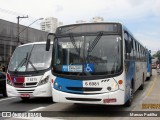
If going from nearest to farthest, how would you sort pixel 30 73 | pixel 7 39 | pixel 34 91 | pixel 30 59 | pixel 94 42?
pixel 94 42
pixel 34 91
pixel 30 73
pixel 30 59
pixel 7 39

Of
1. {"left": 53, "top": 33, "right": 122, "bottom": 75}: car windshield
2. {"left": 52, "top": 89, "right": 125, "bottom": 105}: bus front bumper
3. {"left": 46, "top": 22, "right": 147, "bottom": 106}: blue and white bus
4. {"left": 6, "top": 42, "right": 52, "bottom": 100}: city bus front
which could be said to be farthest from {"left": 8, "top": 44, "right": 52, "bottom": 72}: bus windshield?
{"left": 52, "top": 89, "right": 125, "bottom": 105}: bus front bumper

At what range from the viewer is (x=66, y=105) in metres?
12.7

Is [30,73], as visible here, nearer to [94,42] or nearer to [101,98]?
[94,42]

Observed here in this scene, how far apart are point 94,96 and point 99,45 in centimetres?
156

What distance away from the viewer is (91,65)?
398 inches

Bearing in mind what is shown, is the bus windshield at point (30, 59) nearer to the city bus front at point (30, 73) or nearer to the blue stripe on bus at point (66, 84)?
the city bus front at point (30, 73)

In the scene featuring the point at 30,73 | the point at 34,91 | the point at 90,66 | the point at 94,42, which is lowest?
the point at 34,91

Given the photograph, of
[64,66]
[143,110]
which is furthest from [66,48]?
[143,110]

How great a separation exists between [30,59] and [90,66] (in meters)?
4.58

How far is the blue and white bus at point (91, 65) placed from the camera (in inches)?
393

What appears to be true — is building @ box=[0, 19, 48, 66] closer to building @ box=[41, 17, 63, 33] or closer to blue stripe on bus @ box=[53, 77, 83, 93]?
building @ box=[41, 17, 63, 33]

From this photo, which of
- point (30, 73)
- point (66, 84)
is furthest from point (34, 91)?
point (66, 84)

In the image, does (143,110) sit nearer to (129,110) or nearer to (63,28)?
(129,110)

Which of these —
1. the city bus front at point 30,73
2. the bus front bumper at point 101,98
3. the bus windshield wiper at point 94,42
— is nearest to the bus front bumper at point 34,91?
the city bus front at point 30,73
